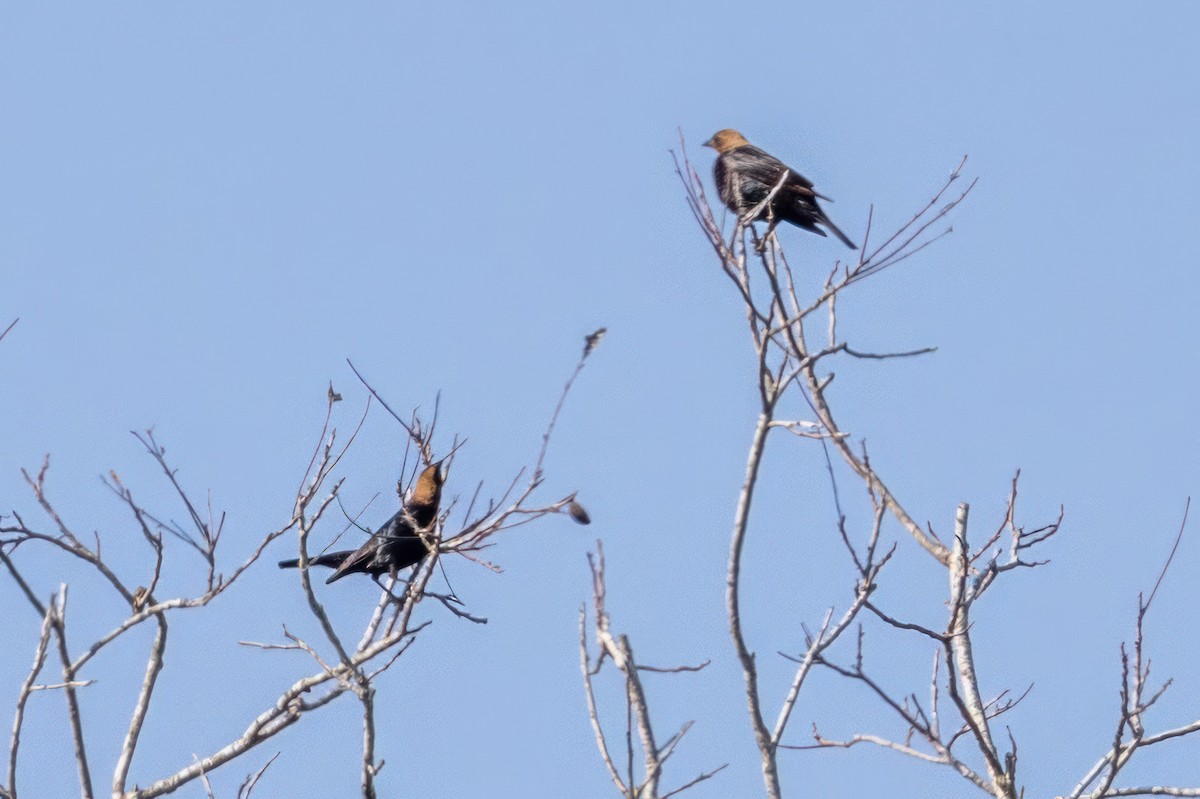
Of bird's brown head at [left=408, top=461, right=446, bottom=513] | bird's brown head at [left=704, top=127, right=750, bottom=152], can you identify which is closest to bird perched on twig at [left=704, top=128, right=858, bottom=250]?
bird's brown head at [left=704, top=127, right=750, bottom=152]

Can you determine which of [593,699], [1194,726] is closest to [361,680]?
[593,699]

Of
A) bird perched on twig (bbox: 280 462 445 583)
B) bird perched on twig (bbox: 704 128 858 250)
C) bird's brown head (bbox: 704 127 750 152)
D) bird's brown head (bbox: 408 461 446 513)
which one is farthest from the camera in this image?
bird's brown head (bbox: 704 127 750 152)

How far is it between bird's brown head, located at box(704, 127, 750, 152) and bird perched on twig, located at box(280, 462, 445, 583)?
4.02 m

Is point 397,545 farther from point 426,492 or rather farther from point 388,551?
point 426,492

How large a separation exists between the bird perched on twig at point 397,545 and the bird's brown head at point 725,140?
4.02m

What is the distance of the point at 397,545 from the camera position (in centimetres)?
727

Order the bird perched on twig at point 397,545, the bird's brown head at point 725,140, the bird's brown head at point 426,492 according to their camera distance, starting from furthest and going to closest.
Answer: the bird's brown head at point 725,140
the bird's brown head at point 426,492
the bird perched on twig at point 397,545

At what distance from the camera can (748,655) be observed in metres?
4.42

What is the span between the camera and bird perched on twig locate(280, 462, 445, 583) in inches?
281

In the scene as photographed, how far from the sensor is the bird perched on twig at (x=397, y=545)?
7.13m

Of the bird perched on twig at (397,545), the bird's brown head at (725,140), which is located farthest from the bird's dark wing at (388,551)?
the bird's brown head at (725,140)

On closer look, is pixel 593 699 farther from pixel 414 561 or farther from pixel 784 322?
pixel 414 561

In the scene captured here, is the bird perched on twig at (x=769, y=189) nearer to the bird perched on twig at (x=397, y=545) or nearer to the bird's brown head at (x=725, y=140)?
the bird's brown head at (x=725, y=140)

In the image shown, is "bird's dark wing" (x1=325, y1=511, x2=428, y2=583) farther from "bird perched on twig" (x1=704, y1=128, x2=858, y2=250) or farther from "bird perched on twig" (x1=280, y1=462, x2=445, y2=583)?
"bird perched on twig" (x1=704, y1=128, x2=858, y2=250)
